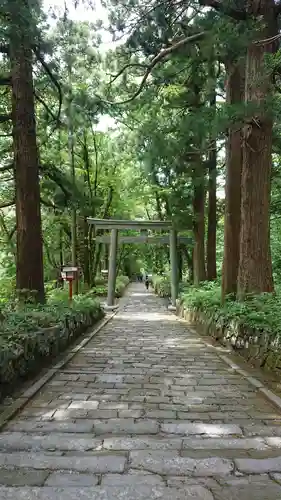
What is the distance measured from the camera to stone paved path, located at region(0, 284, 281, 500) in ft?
8.94

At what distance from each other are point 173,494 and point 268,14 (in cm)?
782

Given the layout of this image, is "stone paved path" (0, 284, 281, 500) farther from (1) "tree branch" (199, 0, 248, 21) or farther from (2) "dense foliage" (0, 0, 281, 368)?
(1) "tree branch" (199, 0, 248, 21)

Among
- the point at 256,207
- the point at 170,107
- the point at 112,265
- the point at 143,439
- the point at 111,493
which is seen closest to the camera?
the point at 111,493

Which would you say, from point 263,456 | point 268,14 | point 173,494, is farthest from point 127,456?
point 268,14

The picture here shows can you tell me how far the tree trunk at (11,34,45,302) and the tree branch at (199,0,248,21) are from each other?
3.71 m

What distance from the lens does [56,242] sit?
26.1m

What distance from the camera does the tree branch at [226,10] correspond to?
23.8 feet

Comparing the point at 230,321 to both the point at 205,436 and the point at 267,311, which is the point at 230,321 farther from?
the point at 205,436

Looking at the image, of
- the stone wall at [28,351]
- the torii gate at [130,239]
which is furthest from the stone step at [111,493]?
the torii gate at [130,239]

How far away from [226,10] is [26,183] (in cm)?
490

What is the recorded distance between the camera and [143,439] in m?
3.57

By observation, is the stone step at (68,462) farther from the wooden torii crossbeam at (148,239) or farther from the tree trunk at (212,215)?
the wooden torii crossbeam at (148,239)

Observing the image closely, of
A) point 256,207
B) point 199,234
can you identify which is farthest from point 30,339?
point 199,234

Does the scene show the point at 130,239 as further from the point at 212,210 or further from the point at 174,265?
the point at 212,210
